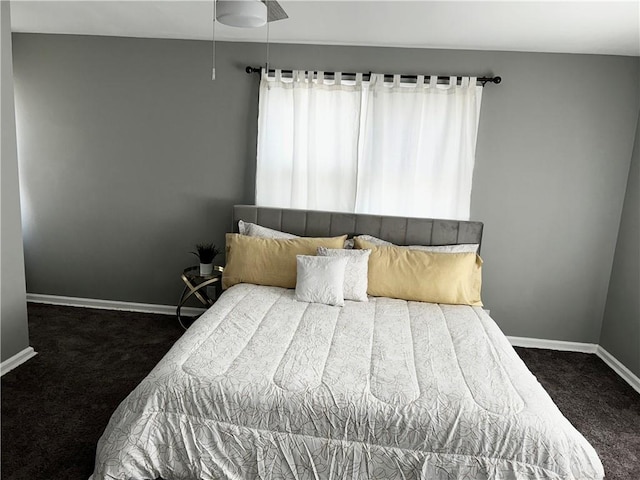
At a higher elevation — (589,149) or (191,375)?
(589,149)

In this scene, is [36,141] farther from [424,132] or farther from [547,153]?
[547,153]

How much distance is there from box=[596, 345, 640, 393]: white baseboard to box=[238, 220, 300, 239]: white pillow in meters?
2.61

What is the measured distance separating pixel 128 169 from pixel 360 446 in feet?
10.2

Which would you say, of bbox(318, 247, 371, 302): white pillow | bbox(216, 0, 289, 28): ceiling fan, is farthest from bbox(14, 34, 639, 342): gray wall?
bbox(216, 0, 289, 28): ceiling fan

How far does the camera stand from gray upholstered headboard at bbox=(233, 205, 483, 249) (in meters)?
3.58

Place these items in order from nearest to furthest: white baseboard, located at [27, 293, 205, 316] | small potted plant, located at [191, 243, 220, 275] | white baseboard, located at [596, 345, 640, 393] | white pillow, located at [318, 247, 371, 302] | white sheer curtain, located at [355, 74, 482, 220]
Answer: white pillow, located at [318, 247, 371, 302] < white baseboard, located at [596, 345, 640, 393] < white sheer curtain, located at [355, 74, 482, 220] < small potted plant, located at [191, 243, 220, 275] < white baseboard, located at [27, 293, 205, 316]

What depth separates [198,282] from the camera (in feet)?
13.2

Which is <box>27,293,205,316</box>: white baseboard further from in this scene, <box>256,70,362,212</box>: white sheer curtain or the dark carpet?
<box>256,70,362,212</box>: white sheer curtain

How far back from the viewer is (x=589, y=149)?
141 inches

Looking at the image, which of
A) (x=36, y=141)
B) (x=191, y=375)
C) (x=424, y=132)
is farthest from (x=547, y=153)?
(x=36, y=141)

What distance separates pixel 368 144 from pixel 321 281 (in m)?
1.28

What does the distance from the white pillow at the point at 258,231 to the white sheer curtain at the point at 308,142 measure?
267 mm

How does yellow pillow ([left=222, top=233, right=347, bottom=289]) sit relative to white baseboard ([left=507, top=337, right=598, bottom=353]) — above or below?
above

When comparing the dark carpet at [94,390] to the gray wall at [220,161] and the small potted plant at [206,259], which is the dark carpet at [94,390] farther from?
the small potted plant at [206,259]
